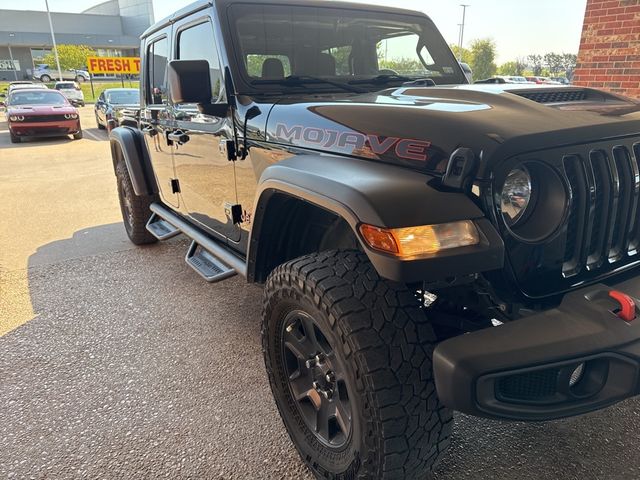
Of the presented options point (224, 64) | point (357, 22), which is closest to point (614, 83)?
point (357, 22)

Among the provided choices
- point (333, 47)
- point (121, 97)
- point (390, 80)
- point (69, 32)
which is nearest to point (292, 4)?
point (333, 47)

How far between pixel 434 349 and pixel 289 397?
0.87 m

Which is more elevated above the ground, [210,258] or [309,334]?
[309,334]

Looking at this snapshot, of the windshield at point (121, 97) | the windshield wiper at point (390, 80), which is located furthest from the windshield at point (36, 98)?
the windshield wiper at point (390, 80)

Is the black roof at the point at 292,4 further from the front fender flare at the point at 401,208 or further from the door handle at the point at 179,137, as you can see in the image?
the front fender flare at the point at 401,208

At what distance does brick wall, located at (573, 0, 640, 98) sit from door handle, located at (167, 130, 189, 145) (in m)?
4.66

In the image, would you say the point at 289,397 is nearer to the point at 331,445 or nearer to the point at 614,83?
the point at 331,445

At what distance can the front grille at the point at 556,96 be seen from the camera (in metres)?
1.99

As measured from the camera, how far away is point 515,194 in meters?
1.62

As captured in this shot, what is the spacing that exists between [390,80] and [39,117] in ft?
45.1

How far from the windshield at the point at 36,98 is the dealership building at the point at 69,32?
169 ft

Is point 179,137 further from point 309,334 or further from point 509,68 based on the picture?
point 509,68

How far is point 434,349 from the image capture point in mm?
1497

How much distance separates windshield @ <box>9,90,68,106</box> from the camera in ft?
47.4
